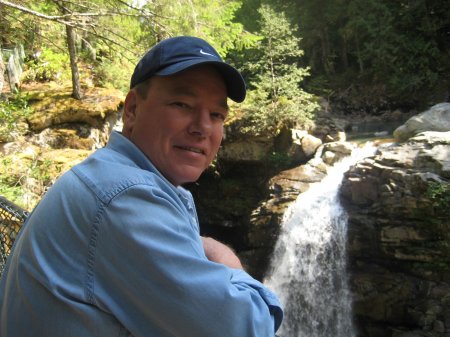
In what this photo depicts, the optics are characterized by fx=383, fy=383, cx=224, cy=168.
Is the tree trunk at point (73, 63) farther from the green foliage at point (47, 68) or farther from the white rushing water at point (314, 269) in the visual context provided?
the white rushing water at point (314, 269)

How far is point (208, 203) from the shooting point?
1409cm

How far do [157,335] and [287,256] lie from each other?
944 cm

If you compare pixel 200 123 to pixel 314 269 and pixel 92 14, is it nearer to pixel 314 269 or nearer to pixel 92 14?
pixel 92 14

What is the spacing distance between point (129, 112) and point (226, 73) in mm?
359

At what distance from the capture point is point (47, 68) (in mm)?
11289

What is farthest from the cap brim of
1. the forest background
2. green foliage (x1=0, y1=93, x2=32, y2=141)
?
green foliage (x1=0, y1=93, x2=32, y2=141)

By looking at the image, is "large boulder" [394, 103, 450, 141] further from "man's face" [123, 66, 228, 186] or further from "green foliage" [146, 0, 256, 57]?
"man's face" [123, 66, 228, 186]

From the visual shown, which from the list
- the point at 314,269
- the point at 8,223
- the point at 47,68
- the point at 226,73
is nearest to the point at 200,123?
the point at 226,73

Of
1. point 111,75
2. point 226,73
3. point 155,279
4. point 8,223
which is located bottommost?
point 8,223

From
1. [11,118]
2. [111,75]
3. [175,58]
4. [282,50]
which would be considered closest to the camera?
[175,58]

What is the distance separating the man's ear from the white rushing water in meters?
8.70

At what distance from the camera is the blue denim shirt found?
2.77 feet

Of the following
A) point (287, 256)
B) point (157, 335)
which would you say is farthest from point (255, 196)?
point (157, 335)

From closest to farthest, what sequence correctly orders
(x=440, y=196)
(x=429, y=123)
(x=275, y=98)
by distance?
1. (x=440, y=196)
2. (x=429, y=123)
3. (x=275, y=98)
